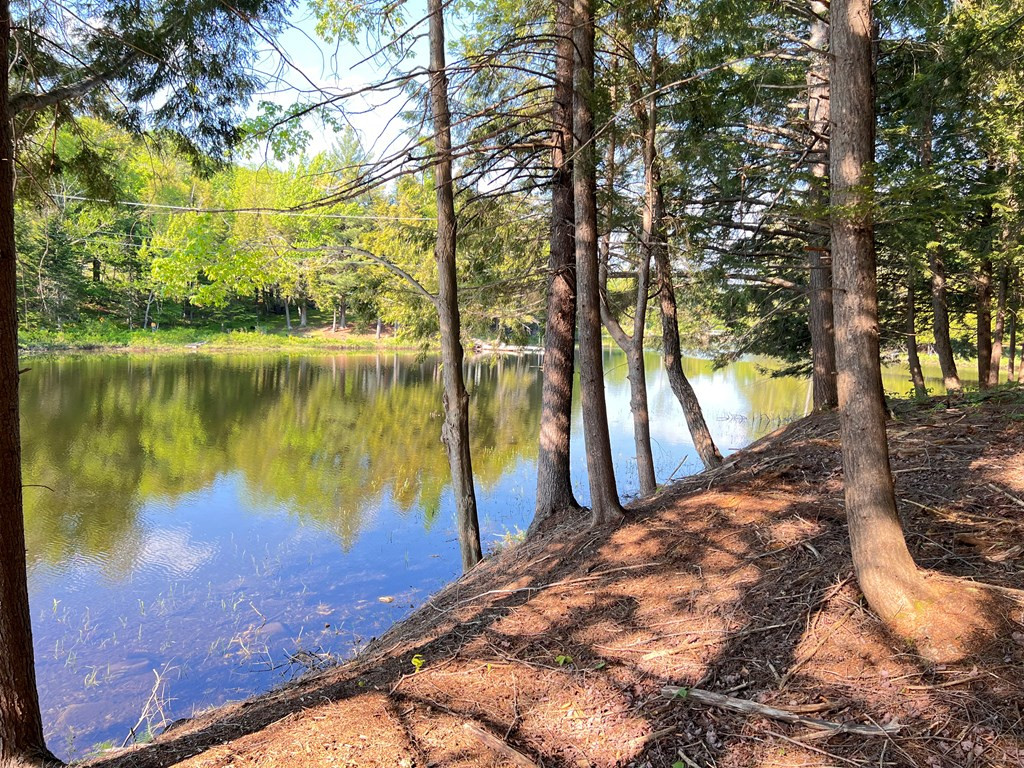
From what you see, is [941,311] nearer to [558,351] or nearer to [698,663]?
[558,351]

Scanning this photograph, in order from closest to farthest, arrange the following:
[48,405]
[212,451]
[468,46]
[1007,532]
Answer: [1007,532], [468,46], [212,451], [48,405]

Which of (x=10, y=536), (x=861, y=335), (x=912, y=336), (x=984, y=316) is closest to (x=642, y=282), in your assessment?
(x=861, y=335)

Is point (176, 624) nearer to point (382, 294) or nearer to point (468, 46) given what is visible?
point (382, 294)

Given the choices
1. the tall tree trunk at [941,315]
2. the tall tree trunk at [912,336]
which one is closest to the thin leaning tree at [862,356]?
the tall tree trunk at [912,336]

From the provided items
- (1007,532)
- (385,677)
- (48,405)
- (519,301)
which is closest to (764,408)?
(519,301)

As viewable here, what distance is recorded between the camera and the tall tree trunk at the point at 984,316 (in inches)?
395

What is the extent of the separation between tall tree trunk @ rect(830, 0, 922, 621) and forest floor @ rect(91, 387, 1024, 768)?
0.33 meters

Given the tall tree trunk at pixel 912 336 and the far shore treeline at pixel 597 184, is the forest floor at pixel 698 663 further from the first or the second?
the tall tree trunk at pixel 912 336

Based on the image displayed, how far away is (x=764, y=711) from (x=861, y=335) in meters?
1.80

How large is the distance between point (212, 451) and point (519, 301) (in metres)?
8.53

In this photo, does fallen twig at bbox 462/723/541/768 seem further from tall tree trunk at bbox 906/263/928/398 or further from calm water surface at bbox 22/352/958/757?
tall tree trunk at bbox 906/263/928/398

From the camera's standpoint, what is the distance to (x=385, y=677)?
11.8ft

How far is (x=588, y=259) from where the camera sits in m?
5.15

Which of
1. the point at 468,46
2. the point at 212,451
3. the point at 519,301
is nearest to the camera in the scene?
the point at 468,46
